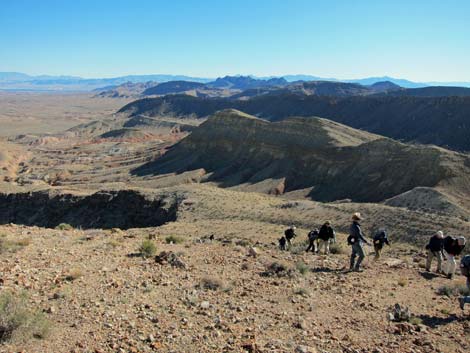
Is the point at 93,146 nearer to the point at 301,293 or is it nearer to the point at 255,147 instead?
→ the point at 255,147

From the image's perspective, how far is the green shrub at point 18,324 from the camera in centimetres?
680

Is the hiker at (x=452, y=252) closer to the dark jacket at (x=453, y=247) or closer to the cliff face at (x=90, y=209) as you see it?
the dark jacket at (x=453, y=247)

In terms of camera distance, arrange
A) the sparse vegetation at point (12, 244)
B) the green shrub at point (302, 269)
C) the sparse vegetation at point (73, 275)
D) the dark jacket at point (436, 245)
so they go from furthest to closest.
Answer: the dark jacket at point (436, 245), the sparse vegetation at point (12, 244), the green shrub at point (302, 269), the sparse vegetation at point (73, 275)

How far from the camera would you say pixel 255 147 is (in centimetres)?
6328

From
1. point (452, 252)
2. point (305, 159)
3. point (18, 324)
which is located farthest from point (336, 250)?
point (305, 159)

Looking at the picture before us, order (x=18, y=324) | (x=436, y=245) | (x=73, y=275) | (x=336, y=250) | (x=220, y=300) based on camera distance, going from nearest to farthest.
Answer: (x=18, y=324) < (x=220, y=300) < (x=73, y=275) < (x=436, y=245) < (x=336, y=250)

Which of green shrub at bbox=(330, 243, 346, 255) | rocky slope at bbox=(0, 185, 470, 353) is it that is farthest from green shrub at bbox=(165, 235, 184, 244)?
green shrub at bbox=(330, 243, 346, 255)

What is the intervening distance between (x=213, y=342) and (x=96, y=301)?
8.76ft

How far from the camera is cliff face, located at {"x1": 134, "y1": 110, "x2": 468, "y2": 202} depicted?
43697 millimetres

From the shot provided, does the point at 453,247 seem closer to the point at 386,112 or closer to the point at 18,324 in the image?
the point at 18,324

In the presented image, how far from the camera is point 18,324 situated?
6.89 meters

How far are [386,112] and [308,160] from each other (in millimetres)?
58806

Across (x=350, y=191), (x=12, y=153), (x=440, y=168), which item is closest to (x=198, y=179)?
(x=350, y=191)

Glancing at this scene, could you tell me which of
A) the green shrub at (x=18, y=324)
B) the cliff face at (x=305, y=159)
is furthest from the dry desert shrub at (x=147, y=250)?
the cliff face at (x=305, y=159)
